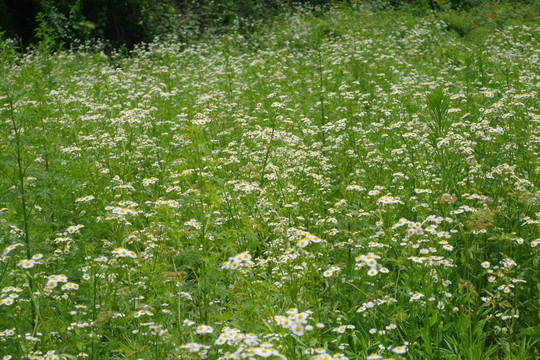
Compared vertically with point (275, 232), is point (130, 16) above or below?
above

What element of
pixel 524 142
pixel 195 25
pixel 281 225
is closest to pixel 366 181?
pixel 281 225

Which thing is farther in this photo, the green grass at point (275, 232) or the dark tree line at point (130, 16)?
the dark tree line at point (130, 16)

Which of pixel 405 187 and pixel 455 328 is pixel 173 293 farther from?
pixel 405 187

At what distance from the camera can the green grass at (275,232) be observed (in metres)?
2.64

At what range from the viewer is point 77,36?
13.7 m

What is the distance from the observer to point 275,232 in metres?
3.39

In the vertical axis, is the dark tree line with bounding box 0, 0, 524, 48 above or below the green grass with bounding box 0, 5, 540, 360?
above

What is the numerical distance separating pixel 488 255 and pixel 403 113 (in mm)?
2683

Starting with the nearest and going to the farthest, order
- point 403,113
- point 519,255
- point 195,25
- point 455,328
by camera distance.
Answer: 1. point 455,328
2. point 519,255
3. point 403,113
4. point 195,25

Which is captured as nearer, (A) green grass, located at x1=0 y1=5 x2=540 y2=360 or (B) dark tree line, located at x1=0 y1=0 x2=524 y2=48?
(A) green grass, located at x1=0 y1=5 x2=540 y2=360

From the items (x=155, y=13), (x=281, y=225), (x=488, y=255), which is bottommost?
(x=488, y=255)

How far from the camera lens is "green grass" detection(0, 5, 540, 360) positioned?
2643 millimetres

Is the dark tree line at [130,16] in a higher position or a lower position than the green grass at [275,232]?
higher

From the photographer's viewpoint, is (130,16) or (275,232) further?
(130,16)
